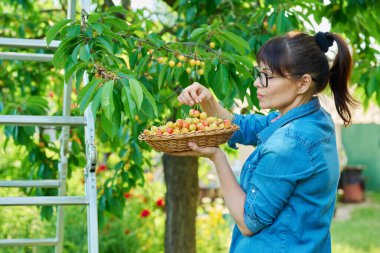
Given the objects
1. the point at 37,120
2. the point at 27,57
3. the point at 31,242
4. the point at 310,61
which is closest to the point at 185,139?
Result: the point at 310,61

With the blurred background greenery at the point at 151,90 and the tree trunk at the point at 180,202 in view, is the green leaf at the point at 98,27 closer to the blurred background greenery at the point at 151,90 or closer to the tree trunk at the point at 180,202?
the blurred background greenery at the point at 151,90

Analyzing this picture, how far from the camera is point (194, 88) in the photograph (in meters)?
2.21

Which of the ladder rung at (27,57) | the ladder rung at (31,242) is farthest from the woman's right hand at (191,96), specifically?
the ladder rung at (31,242)

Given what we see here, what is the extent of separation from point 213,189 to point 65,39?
702 cm

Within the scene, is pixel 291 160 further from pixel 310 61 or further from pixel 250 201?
pixel 310 61

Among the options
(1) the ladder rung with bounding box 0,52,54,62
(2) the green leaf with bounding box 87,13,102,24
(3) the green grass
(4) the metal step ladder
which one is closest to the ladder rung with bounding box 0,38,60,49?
(4) the metal step ladder

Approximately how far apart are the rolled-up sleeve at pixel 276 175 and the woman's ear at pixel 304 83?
169 mm

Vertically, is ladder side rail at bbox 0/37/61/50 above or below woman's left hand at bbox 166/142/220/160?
above

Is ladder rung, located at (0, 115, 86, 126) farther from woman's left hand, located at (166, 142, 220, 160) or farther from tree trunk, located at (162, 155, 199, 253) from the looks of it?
tree trunk, located at (162, 155, 199, 253)

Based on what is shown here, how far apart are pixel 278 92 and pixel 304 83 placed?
78 mm

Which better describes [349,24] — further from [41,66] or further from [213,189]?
[213,189]

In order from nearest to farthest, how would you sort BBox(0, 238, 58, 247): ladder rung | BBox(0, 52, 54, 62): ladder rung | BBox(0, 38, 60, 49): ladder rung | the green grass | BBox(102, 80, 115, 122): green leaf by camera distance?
BBox(102, 80, 115, 122): green leaf < BBox(0, 38, 60, 49): ladder rung < BBox(0, 52, 54, 62): ladder rung < BBox(0, 238, 58, 247): ladder rung < the green grass

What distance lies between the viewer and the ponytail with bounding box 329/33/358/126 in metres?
2.10

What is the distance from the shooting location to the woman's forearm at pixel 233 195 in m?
1.99
